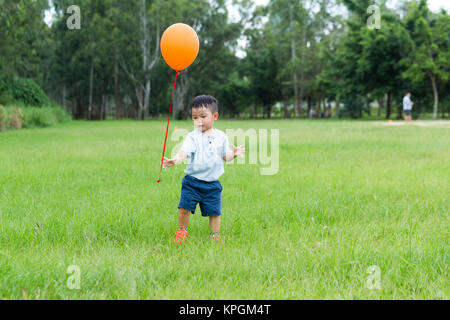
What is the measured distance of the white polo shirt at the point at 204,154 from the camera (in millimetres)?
3801

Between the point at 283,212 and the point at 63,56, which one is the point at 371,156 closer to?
the point at 283,212

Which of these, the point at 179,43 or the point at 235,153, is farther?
the point at 179,43

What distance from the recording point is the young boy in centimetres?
377

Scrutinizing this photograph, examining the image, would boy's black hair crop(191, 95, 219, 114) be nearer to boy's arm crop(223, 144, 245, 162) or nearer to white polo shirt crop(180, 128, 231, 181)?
white polo shirt crop(180, 128, 231, 181)

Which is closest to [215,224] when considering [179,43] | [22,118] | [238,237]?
[238,237]

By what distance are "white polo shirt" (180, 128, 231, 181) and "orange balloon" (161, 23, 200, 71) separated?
2.16 m

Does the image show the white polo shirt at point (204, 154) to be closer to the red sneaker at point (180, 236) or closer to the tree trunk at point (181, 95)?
the red sneaker at point (180, 236)

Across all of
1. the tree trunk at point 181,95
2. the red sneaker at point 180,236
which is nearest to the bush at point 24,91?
the tree trunk at point 181,95

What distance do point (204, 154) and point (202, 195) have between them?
0.39m

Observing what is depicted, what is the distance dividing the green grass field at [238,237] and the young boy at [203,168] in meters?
0.24

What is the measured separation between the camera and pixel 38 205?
16.1 ft

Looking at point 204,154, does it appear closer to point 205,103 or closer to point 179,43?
point 205,103

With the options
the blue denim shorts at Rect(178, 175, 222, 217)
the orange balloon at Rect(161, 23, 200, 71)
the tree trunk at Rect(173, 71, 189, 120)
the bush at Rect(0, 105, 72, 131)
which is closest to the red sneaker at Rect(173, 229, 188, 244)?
the blue denim shorts at Rect(178, 175, 222, 217)

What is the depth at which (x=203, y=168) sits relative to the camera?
3.79 meters
